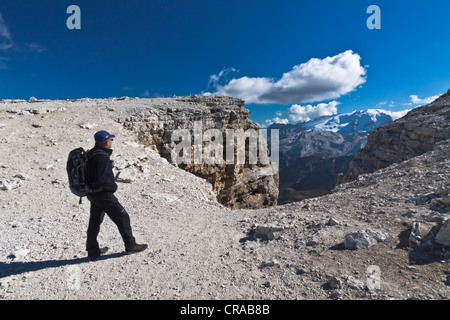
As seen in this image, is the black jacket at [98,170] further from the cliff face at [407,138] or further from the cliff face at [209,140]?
the cliff face at [407,138]

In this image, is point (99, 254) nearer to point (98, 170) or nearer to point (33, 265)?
point (33, 265)

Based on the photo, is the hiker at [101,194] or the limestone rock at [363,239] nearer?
the limestone rock at [363,239]

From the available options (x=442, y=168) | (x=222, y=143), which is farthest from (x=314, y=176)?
(x=442, y=168)

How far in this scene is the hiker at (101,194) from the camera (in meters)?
4.57

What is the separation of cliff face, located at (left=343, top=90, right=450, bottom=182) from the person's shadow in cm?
2503

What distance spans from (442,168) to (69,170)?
10.6 meters

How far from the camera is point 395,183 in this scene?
7027mm

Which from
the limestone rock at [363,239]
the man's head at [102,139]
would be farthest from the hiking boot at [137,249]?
the limestone rock at [363,239]

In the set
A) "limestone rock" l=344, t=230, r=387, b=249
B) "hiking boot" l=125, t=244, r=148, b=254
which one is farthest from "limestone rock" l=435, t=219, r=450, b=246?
"hiking boot" l=125, t=244, r=148, b=254

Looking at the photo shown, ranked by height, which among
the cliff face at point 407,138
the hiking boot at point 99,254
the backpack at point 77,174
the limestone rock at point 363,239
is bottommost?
the hiking boot at point 99,254

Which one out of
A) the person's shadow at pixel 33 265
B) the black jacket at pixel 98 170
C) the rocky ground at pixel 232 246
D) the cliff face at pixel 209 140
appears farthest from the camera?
the cliff face at pixel 209 140

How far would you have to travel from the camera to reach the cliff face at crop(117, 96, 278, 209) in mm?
18812
